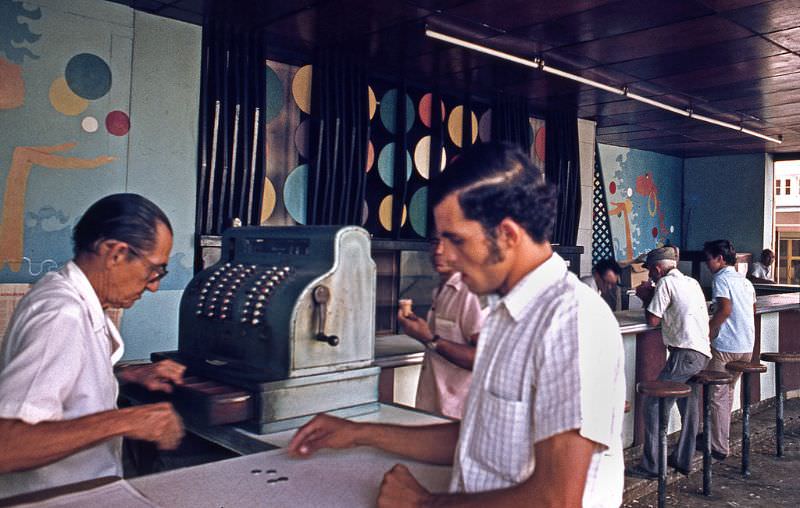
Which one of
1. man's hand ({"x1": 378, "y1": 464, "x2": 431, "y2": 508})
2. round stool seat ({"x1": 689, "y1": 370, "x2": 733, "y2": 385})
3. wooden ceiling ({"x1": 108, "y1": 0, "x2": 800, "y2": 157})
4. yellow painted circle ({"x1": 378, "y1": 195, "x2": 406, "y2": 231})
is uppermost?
wooden ceiling ({"x1": 108, "y1": 0, "x2": 800, "y2": 157})

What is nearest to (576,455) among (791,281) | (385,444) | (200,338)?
(385,444)

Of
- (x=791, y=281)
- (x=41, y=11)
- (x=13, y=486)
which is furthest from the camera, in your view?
(x=791, y=281)

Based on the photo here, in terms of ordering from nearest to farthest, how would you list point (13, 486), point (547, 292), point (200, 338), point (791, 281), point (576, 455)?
point (576, 455) < point (547, 292) < point (13, 486) < point (200, 338) < point (791, 281)

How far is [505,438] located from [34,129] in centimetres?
400

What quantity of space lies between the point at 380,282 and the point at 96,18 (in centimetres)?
303

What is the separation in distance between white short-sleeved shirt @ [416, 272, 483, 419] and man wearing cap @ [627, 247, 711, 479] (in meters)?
2.41

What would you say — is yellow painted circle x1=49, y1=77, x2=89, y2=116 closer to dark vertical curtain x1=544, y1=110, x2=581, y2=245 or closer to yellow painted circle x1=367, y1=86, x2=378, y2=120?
yellow painted circle x1=367, y1=86, x2=378, y2=120

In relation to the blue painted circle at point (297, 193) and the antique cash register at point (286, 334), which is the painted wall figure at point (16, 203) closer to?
the blue painted circle at point (297, 193)

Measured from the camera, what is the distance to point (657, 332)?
19.3 ft

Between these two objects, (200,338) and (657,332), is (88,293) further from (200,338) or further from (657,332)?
(657,332)

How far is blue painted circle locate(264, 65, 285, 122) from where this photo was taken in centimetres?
564

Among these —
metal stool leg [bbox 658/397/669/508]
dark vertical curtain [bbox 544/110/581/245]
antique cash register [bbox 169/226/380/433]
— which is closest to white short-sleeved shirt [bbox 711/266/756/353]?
metal stool leg [bbox 658/397/669/508]

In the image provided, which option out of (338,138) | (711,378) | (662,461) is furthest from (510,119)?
(662,461)

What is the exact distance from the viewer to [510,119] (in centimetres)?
732
